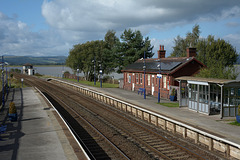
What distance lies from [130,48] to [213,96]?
35566 millimetres

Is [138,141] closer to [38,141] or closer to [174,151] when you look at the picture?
[174,151]

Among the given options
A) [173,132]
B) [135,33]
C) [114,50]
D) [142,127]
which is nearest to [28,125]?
[142,127]

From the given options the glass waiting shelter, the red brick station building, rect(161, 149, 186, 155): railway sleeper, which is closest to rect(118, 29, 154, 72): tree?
the red brick station building

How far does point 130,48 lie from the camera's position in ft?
186

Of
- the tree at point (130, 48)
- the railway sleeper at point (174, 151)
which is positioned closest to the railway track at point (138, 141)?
the railway sleeper at point (174, 151)

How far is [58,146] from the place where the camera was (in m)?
13.4

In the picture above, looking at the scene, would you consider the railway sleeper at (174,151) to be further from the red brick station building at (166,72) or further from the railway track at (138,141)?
the red brick station building at (166,72)

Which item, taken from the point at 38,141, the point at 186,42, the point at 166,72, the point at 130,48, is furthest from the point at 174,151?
the point at 186,42

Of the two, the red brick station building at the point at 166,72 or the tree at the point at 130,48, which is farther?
the tree at the point at 130,48

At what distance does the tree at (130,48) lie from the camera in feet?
183

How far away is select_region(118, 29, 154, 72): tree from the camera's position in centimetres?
5572

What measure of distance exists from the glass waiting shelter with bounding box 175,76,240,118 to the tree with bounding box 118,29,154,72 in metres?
30.1

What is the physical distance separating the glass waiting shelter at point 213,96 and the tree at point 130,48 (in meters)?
30.1

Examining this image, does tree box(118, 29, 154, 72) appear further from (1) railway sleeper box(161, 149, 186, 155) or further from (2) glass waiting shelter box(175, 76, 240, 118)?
(1) railway sleeper box(161, 149, 186, 155)
